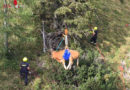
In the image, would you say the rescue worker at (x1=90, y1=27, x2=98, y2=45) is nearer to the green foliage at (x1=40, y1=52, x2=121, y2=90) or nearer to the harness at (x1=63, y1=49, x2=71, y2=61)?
the green foliage at (x1=40, y1=52, x2=121, y2=90)

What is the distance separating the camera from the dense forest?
8164 millimetres

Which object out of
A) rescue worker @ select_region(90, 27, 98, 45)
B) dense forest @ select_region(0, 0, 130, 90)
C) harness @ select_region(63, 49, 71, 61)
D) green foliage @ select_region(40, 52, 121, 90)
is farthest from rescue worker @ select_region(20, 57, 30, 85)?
rescue worker @ select_region(90, 27, 98, 45)

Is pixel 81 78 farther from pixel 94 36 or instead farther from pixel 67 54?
pixel 94 36

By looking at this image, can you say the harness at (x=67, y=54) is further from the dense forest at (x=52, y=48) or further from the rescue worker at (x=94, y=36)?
the rescue worker at (x=94, y=36)

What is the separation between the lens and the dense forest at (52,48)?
321 inches

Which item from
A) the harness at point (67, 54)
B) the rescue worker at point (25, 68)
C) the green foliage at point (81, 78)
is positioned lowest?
the green foliage at point (81, 78)

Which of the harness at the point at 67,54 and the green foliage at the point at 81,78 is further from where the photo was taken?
the green foliage at the point at 81,78

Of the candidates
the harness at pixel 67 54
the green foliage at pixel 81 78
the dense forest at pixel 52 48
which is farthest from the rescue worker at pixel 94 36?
the harness at pixel 67 54

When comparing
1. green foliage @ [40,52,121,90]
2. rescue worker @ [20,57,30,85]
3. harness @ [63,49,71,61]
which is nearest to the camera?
harness @ [63,49,71,61]

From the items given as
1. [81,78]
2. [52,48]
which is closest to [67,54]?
[81,78]

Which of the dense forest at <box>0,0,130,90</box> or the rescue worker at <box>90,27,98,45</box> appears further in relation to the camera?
the rescue worker at <box>90,27,98,45</box>

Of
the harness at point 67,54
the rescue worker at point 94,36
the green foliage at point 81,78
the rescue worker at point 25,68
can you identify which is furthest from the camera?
the rescue worker at point 94,36

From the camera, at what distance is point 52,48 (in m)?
9.96

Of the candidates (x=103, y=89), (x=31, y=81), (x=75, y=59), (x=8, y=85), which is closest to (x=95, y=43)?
(x=75, y=59)
